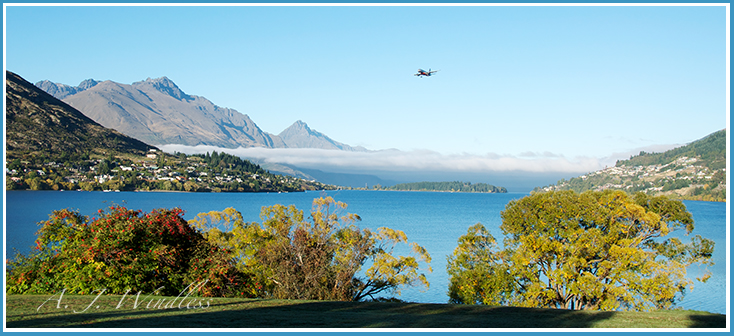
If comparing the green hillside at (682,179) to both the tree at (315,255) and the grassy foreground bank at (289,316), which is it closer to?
the tree at (315,255)

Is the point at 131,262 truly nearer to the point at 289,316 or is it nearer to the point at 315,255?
the point at 315,255

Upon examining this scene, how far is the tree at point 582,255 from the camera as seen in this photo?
2264cm

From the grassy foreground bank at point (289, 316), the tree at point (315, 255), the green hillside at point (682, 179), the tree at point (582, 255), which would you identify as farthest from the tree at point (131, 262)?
the green hillside at point (682, 179)

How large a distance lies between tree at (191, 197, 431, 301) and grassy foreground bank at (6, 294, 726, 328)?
488 cm

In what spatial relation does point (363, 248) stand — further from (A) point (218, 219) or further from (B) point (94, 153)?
(B) point (94, 153)

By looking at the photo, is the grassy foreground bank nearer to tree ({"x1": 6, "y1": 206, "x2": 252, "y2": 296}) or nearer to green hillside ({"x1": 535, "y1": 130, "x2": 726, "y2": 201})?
tree ({"x1": 6, "y1": 206, "x2": 252, "y2": 296})

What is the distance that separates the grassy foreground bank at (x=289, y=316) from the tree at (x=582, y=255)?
36.7 ft

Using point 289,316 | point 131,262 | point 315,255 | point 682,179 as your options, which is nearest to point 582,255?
point 315,255

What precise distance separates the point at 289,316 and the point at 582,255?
1854 cm

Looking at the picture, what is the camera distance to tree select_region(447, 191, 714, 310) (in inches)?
891

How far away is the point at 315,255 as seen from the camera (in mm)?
17812

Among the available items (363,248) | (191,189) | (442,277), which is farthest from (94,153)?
(363,248)

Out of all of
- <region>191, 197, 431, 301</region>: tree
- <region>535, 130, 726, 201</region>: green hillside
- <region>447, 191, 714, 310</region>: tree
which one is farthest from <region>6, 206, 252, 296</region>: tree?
<region>535, 130, 726, 201</region>: green hillside

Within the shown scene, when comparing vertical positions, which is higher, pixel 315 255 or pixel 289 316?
pixel 315 255
